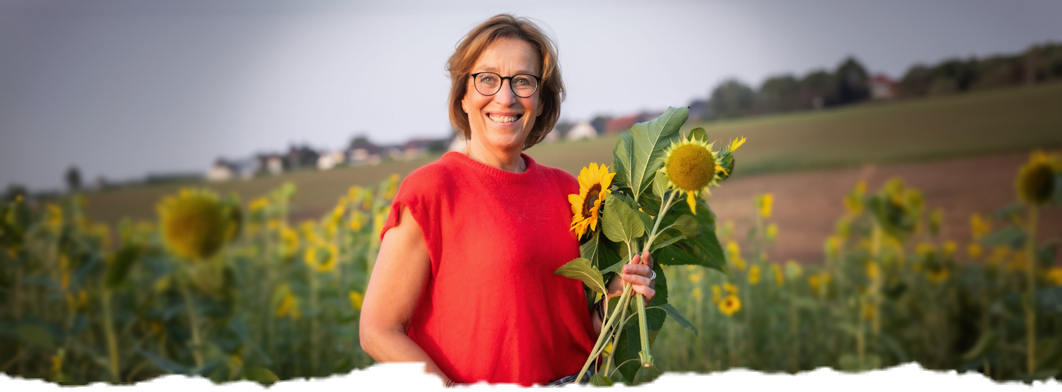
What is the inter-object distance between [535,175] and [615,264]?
7.8 inches

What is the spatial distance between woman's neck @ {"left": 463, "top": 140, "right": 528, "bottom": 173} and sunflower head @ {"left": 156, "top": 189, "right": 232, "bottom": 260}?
1277 mm

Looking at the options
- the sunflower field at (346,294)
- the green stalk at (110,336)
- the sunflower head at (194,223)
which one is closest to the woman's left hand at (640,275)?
the sunflower field at (346,294)

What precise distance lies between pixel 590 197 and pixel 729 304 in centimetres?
145

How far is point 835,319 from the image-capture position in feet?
9.00

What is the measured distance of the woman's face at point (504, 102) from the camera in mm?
999

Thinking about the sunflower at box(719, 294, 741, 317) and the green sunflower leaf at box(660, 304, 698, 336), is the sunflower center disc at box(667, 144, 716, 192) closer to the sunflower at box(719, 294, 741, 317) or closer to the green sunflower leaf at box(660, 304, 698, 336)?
the green sunflower leaf at box(660, 304, 698, 336)

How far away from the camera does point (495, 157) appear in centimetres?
104

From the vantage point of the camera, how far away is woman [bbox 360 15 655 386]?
3.09ft

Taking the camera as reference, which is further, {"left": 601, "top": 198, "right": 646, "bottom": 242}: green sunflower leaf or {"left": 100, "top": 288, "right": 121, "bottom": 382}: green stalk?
{"left": 100, "top": 288, "right": 121, "bottom": 382}: green stalk

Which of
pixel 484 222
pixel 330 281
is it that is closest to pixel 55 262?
pixel 330 281

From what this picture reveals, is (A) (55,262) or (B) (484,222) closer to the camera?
(B) (484,222)

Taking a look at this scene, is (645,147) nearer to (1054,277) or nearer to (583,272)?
(583,272)

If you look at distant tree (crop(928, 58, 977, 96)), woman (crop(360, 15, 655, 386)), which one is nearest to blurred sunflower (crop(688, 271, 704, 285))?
woman (crop(360, 15, 655, 386))

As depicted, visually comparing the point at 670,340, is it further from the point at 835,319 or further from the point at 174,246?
the point at 174,246
